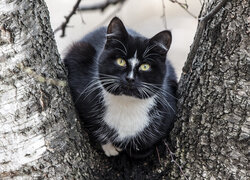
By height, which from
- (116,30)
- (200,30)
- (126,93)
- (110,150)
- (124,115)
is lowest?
(110,150)

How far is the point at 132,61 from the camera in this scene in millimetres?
1906

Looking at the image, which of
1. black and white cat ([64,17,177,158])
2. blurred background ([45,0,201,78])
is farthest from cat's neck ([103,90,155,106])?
blurred background ([45,0,201,78])

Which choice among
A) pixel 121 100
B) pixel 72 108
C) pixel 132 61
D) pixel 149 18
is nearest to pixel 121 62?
pixel 132 61

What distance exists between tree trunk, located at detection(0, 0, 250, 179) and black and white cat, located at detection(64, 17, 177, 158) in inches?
7.3

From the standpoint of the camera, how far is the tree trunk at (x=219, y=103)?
60.5 inches

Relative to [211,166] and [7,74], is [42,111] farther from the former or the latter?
[211,166]

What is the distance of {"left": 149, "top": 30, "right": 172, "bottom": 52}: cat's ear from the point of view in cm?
191

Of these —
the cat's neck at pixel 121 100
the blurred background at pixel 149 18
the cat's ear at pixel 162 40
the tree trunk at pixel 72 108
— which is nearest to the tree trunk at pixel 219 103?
the tree trunk at pixel 72 108

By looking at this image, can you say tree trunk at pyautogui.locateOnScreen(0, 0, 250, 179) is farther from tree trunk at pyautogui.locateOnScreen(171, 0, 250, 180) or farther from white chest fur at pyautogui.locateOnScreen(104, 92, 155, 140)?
white chest fur at pyautogui.locateOnScreen(104, 92, 155, 140)

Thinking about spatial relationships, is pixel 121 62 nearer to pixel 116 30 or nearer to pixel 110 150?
pixel 116 30

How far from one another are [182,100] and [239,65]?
37 centimetres

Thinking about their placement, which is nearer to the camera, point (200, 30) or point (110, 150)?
point (200, 30)

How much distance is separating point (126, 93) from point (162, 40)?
12.2 inches

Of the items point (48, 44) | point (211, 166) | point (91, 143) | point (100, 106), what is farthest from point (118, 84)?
point (211, 166)
